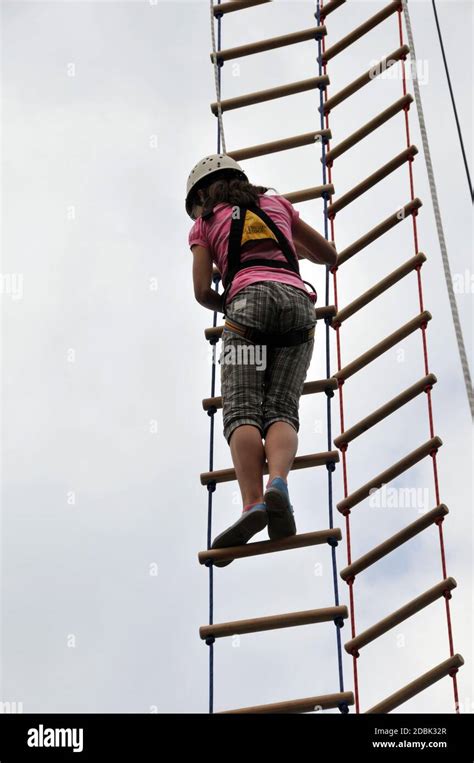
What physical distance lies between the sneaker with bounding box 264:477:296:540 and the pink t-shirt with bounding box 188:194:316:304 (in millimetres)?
711

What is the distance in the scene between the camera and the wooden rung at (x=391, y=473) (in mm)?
4500

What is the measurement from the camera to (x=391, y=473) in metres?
4.56

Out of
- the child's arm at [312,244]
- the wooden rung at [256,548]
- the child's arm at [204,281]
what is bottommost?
the wooden rung at [256,548]

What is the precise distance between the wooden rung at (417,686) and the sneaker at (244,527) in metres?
0.72

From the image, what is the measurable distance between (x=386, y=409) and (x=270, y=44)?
198 centimetres

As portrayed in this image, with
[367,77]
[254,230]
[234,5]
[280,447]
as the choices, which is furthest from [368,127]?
[280,447]

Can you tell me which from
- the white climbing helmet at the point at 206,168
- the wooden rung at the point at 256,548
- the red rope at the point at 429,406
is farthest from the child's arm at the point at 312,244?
the wooden rung at the point at 256,548

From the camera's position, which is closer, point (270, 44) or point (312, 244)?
point (312, 244)

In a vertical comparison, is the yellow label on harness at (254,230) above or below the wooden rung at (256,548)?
above

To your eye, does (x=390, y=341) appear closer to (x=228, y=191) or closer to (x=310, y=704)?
(x=228, y=191)

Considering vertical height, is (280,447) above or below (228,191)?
below

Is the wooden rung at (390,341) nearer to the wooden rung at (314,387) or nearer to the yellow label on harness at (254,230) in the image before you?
the wooden rung at (314,387)

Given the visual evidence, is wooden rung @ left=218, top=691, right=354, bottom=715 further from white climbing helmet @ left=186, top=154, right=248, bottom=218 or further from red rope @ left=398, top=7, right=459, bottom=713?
white climbing helmet @ left=186, top=154, right=248, bottom=218
